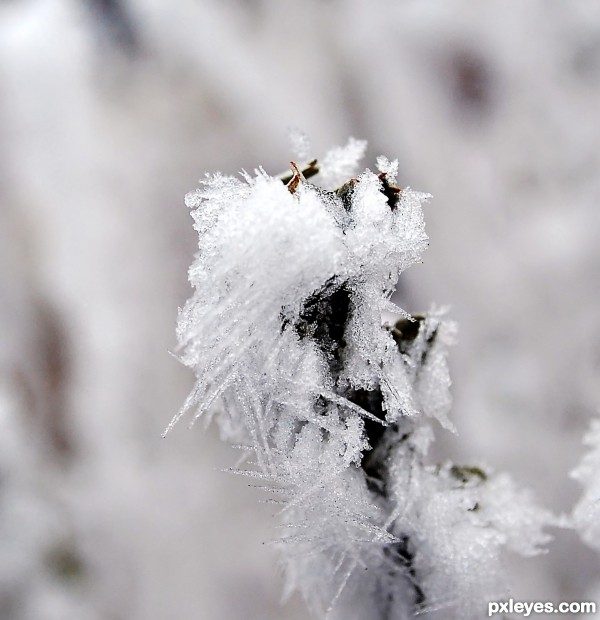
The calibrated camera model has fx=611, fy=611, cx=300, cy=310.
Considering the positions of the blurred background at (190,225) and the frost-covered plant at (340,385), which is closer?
the frost-covered plant at (340,385)

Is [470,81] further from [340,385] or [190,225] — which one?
[340,385]

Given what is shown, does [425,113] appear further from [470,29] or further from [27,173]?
[27,173]

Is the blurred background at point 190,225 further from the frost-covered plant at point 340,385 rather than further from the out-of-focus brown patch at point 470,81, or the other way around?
the frost-covered plant at point 340,385

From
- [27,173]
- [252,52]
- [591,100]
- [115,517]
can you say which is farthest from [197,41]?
[115,517]

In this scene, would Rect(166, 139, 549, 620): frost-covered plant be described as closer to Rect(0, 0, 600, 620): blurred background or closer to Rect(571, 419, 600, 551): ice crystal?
Rect(571, 419, 600, 551): ice crystal

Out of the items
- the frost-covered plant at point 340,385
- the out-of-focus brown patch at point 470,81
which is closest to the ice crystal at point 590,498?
the frost-covered plant at point 340,385

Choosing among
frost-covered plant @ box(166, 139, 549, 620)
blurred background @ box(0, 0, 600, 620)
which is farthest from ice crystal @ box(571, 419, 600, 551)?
blurred background @ box(0, 0, 600, 620)
